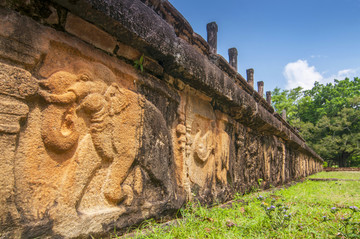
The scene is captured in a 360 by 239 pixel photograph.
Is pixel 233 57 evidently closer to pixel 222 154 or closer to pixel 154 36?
pixel 222 154

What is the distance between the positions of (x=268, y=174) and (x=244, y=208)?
2609mm

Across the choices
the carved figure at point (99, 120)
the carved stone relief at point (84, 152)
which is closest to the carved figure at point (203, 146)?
the carved stone relief at point (84, 152)

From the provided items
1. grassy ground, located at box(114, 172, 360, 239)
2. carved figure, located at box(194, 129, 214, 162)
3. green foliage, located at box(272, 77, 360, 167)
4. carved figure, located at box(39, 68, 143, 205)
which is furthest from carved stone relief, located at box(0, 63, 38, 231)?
green foliage, located at box(272, 77, 360, 167)

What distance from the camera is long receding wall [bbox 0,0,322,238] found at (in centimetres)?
119

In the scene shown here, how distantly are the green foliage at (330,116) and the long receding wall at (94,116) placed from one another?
26.9 m

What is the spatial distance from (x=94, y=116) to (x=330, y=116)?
107 ft

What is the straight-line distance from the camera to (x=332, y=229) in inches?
79.5

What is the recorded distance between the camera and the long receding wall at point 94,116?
1191 mm

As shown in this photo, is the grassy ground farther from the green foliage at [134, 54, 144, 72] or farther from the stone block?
the stone block

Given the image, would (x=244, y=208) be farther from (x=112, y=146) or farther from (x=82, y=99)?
(x=82, y=99)

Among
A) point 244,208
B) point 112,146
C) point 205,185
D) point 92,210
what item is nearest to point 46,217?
point 92,210

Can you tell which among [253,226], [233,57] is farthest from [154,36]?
[233,57]

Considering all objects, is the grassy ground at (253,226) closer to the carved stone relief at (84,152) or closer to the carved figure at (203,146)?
the carved stone relief at (84,152)

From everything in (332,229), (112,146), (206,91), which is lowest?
(332,229)
